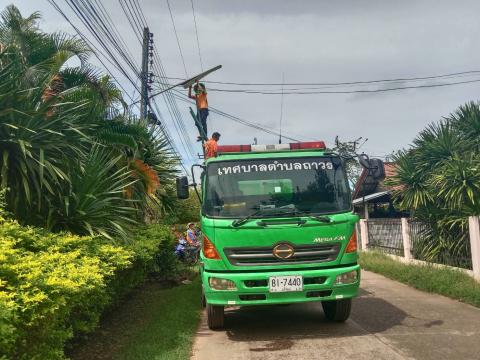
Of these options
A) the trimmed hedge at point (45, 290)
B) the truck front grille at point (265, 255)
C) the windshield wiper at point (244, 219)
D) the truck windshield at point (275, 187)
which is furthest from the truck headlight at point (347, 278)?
the trimmed hedge at point (45, 290)

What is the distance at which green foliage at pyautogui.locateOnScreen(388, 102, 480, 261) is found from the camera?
10359 millimetres

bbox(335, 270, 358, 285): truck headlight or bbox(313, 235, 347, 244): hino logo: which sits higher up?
bbox(313, 235, 347, 244): hino logo

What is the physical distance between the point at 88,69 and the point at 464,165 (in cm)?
819

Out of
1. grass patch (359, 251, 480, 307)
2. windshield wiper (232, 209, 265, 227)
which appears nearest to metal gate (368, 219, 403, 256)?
grass patch (359, 251, 480, 307)

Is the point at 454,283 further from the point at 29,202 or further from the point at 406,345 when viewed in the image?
the point at 29,202

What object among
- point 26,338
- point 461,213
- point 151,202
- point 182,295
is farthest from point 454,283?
point 26,338

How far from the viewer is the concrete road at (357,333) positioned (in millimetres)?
5496

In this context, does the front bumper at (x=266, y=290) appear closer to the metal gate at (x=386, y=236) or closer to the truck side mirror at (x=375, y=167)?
the truck side mirror at (x=375, y=167)

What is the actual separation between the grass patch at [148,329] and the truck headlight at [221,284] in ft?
2.52

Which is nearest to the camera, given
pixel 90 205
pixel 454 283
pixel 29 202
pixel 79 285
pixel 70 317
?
pixel 79 285

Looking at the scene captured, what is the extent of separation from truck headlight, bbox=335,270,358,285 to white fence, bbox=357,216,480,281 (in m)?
4.37

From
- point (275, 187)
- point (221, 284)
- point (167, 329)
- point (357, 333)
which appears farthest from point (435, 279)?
point (167, 329)

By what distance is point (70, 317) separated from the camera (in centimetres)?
478

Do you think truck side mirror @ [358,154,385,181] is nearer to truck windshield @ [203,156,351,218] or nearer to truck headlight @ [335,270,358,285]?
truck windshield @ [203,156,351,218]
